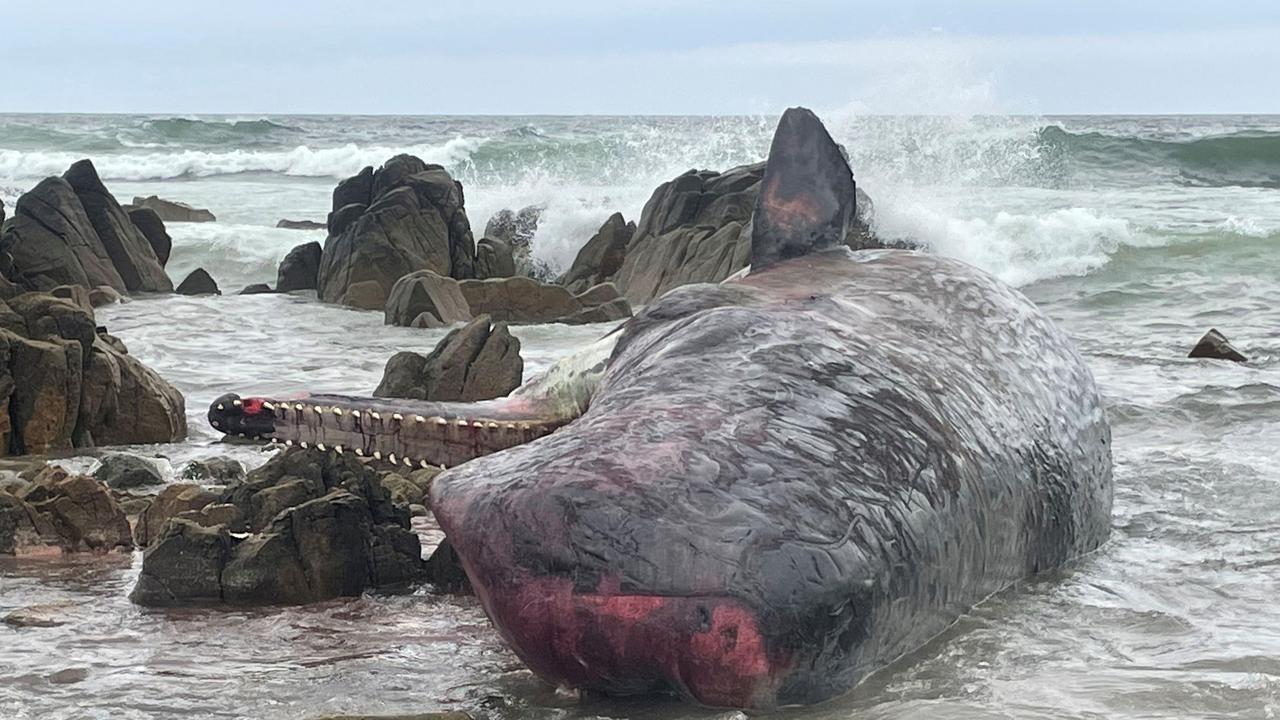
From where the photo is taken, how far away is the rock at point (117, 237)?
57.6 ft

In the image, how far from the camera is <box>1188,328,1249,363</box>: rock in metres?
10.8

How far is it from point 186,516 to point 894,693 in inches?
102

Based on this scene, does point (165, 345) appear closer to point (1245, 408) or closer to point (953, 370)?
point (1245, 408)

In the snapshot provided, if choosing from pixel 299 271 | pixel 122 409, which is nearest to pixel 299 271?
pixel 299 271

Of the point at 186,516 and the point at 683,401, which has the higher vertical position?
the point at 683,401

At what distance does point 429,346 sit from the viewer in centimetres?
1292

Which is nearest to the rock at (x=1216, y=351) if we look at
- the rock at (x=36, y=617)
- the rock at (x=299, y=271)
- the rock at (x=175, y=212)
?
the rock at (x=36, y=617)

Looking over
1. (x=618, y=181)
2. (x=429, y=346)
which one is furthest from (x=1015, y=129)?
(x=429, y=346)

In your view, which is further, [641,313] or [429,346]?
[429,346]

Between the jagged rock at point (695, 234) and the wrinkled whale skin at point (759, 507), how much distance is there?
11872 millimetres

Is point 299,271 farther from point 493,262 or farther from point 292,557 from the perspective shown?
point 292,557

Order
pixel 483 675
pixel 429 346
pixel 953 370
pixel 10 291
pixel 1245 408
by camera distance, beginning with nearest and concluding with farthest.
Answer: pixel 483 675 < pixel 953 370 < pixel 1245 408 < pixel 10 291 < pixel 429 346

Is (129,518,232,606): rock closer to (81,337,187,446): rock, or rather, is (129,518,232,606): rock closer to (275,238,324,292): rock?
(81,337,187,446): rock

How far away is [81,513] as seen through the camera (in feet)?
18.0
